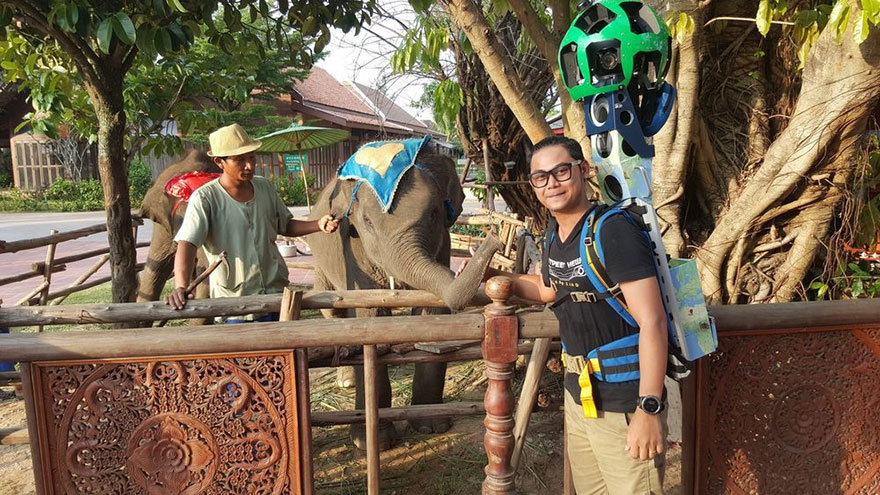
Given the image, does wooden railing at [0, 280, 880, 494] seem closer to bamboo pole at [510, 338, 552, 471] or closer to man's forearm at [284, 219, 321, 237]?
bamboo pole at [510, 338, 552, 471]

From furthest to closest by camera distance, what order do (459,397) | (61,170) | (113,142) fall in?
1. (61,170)
2. (459,397)
3. (113,142)

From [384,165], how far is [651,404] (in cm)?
236

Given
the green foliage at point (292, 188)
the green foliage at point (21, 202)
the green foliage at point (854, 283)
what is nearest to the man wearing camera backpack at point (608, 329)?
the green foliage at point (854, 283)

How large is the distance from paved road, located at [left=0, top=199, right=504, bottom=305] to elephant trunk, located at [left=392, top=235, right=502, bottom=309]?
18.3ft

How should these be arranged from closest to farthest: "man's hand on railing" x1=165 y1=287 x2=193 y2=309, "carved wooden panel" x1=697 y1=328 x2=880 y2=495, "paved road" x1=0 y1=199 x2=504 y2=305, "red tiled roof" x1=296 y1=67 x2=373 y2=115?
"carved wooden panel" x1=697 y1=328 x2=880 y2=495, "man's hand on railing" x1=165 y1=287 x2=193 y2=309, "paved road" x1=0 y1=199 x2=504 y2=305, "red tiled roof" x1=296 y1=67 x2=373 y2=115

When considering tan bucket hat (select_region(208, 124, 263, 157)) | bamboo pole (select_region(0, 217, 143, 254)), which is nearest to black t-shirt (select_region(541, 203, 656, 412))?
tan bucket hat (select_region(208, 124, 263, 157))

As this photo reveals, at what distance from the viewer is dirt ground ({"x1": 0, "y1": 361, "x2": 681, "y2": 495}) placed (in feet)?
11.0

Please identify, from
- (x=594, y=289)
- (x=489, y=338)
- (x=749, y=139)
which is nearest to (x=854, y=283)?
(x=749, y=139)

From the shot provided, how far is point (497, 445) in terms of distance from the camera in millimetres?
2068

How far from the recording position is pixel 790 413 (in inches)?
89.5

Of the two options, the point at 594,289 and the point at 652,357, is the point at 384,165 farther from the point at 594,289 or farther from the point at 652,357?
the point at 652,357

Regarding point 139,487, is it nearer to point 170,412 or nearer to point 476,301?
point 170,412

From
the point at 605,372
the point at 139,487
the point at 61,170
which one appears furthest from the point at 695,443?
the point at 61,170

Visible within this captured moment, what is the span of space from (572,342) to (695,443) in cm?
82
